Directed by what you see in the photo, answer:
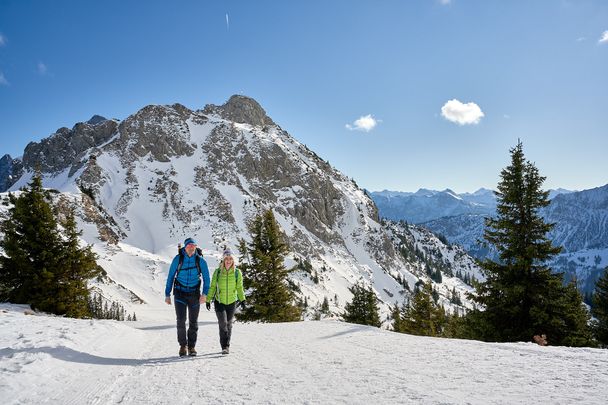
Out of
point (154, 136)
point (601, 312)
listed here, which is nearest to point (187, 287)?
point (601, 312)

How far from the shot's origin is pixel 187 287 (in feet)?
28.7

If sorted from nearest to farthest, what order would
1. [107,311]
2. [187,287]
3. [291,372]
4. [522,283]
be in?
[291,372] → [187,287] → [522,283] → [107,311]

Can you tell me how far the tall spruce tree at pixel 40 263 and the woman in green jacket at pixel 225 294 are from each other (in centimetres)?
1451

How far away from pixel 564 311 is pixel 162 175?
5532 inches

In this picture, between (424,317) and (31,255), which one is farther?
(424,317)

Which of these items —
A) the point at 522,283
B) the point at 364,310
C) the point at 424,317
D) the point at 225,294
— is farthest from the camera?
the point at 364,310

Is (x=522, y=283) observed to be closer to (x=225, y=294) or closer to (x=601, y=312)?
(x=225, y=294)

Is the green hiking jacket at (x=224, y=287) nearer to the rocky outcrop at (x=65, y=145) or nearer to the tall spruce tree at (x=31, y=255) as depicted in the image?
the tall spruce tree at (x=31, y=255)

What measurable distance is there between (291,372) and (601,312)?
27882mm

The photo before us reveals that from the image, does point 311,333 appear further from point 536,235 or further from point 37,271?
point 37,271

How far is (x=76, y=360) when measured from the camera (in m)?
7.34

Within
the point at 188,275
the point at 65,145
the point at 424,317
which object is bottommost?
the point at 424,317

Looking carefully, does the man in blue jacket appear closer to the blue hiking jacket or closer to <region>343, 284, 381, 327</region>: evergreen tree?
the blue hiking jacket

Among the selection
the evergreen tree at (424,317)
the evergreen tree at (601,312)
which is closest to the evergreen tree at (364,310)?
the evergreen tree at (424,317)
